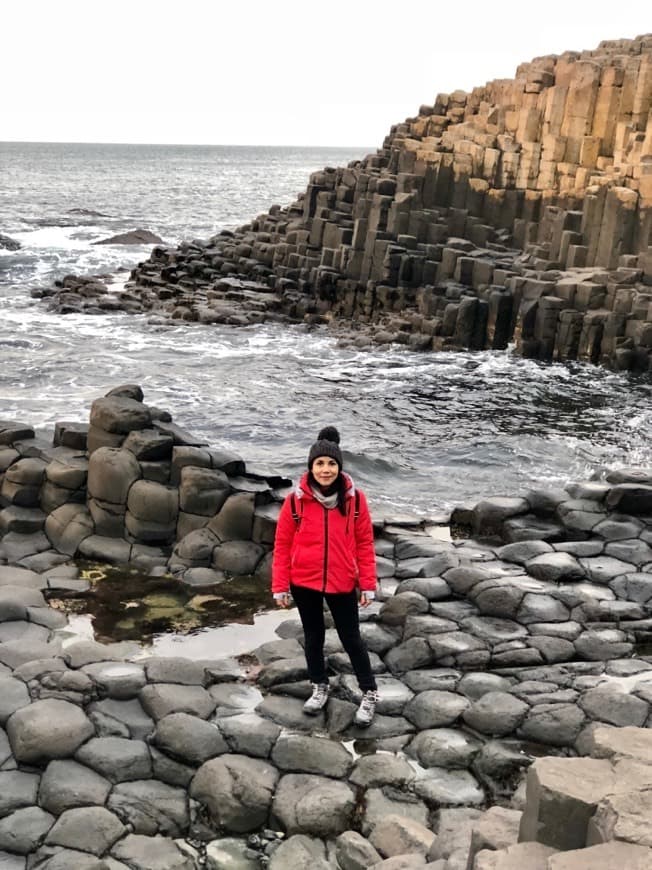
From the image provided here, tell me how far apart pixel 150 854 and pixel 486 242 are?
28456mm

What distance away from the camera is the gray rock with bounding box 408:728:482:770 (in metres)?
6.68

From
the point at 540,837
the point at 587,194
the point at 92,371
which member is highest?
the point at 587,194

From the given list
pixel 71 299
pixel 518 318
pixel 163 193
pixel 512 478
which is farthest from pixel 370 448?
pixel 163 193

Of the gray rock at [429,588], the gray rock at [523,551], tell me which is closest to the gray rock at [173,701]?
the gray rock at [429,588]

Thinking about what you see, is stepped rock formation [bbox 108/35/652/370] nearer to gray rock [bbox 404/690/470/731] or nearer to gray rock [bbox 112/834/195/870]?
gray rock [bbox 404/690/470/731]

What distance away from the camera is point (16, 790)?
616 cm

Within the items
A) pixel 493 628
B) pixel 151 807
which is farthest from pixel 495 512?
pixel 151 807

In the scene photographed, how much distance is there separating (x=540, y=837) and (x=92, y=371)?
1991cm

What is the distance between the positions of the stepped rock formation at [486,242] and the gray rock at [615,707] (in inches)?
684

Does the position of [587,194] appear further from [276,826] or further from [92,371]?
[276,826]

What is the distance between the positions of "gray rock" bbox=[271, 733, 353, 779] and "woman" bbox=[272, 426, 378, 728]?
1.31 ft

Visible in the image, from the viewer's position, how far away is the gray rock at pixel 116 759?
21.1ft

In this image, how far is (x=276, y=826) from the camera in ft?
20.0

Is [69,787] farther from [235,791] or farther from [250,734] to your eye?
[250,734]
